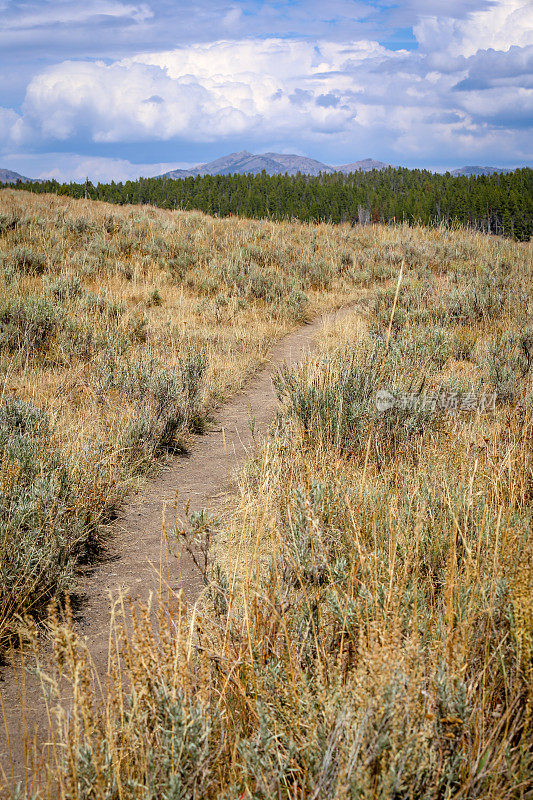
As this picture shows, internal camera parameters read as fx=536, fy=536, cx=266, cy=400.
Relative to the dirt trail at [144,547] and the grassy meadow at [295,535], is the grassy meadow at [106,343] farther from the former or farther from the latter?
the dirt trail at [144,547]

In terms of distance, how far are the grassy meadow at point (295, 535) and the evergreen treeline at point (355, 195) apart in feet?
134

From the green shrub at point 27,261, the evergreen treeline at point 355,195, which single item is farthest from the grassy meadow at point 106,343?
the evergreen treeline at point 355,195

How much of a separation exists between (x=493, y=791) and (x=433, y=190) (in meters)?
68.7

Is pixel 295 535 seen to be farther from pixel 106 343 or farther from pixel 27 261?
pixel 27 261

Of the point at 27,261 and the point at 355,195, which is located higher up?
the point at 355,195

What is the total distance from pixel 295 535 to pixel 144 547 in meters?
1.37

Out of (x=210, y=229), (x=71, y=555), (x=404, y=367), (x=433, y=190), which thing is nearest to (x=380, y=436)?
(x=404, y=367)

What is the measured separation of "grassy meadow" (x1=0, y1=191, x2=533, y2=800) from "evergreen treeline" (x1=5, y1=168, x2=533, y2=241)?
134 feet

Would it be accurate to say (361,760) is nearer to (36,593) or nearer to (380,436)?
(36,593)

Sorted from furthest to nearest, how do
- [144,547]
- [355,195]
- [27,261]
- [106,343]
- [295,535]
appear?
[355,195], [27,261], [106,343], [144,547], [295,535]

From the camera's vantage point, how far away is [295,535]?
2680 mm

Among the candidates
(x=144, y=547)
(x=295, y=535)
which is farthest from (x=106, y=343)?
(x=295, y=535)

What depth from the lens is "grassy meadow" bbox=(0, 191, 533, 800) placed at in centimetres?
150

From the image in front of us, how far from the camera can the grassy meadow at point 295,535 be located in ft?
4.92
